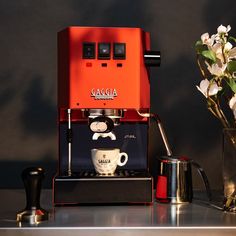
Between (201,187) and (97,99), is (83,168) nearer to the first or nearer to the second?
(97,99)

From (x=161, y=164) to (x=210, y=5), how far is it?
2.23 ft

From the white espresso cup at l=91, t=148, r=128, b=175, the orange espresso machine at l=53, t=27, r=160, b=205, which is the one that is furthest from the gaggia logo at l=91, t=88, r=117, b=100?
the white espresso cup at l=91, t=148, r=128, b=175

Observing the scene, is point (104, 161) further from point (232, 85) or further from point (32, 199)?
point (232, 85)

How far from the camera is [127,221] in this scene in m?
1.28

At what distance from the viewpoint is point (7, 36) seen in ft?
5.98

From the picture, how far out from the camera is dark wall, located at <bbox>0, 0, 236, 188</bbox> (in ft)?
5.99

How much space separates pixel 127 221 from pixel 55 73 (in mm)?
734

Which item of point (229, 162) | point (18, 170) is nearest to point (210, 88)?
point (229, 162)

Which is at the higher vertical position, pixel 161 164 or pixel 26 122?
pixel 26 122

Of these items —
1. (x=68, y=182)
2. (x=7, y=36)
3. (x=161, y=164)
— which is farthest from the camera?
(x=7, y=36)

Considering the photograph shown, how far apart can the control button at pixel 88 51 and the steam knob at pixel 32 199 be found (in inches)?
13.3

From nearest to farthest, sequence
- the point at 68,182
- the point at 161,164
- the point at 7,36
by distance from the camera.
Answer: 1. the point at 68,182
2. the point at 161,164
3. the point at 7,36

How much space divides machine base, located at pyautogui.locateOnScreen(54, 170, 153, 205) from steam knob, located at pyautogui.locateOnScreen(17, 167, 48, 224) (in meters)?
0.10

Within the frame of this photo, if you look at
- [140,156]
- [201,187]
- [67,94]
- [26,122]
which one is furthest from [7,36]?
[201,187]
